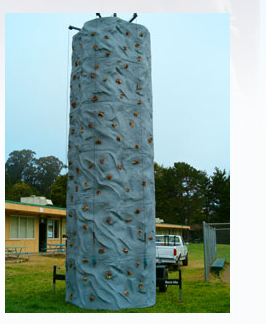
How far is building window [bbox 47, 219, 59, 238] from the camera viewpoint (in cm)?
2806

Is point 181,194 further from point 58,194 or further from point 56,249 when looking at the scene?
point 56,249

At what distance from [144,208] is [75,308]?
2623 mm

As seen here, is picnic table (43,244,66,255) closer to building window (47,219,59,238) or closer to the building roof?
building window (47,219,59,238)

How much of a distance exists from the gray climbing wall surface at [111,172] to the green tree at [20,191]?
42.0 metres

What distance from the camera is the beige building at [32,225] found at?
23.0m

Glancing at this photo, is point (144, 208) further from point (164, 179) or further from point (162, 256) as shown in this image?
point (164, 179)

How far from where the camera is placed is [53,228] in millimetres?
28625

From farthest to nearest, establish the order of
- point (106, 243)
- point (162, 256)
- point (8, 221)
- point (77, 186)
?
point (8, 221)
point (162, 256)
point (77, 186)
point (106, 243)

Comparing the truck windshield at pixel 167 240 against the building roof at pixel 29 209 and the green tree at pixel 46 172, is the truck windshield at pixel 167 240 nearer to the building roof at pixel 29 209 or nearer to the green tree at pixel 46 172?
the building roof at pixel 29 209

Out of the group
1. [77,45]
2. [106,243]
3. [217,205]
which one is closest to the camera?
[106,243]

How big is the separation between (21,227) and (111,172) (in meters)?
17.2

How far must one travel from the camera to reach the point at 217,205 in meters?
59.8

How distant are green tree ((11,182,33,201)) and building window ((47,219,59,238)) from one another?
71.5 ft

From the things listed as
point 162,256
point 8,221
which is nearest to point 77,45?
point 162,256
